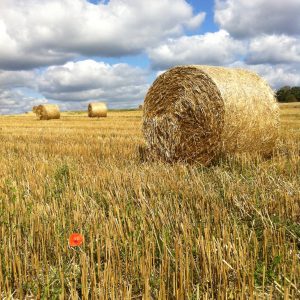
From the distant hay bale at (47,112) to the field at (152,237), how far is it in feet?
76.4

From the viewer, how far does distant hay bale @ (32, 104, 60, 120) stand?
96.3 ft

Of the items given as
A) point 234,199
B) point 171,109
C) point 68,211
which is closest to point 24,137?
point 171,109

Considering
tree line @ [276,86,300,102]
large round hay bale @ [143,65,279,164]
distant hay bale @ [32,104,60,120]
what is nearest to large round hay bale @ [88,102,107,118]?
distant hay bale @ [32,104,60,120]

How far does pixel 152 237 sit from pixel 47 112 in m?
27.3

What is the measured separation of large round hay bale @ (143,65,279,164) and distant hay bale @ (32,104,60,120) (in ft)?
71.1

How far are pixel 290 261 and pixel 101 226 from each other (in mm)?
1586

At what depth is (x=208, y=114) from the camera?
7.63 meters

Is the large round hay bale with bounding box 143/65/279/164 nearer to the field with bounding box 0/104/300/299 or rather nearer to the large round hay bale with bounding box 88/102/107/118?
the field with bounding box 0/104/300/299

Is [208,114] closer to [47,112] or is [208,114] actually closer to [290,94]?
[47,112]

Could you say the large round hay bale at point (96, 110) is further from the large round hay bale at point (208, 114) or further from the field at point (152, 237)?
the field at point (152, 237)

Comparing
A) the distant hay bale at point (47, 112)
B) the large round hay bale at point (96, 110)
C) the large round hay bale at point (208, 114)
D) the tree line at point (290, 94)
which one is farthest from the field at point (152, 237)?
the tree line at point (290, 94)

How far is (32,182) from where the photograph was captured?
574 centimetres

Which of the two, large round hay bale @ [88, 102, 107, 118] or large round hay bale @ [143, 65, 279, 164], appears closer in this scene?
large round hay bale @ [143, 65, 279, 164]

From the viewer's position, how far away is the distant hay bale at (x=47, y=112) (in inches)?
1156
